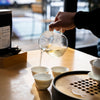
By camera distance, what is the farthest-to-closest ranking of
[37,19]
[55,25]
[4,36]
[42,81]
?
[37,19], [4,36], [55,25], [42,81]

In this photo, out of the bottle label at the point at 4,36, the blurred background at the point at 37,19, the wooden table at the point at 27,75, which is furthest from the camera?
the blurred background at the point at 37,19

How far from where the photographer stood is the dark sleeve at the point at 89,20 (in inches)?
56.0

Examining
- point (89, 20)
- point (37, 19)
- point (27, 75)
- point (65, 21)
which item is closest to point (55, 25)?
point (65, 21)

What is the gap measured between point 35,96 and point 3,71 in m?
0.45

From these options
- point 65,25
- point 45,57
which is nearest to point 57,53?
point 65,25

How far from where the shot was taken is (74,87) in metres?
1.09

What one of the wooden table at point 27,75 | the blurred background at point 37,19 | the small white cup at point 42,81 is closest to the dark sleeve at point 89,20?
the wooden table at point 27,75

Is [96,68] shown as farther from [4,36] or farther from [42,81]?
[4,36]

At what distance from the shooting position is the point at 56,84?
109cm

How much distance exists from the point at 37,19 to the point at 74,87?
171 inches

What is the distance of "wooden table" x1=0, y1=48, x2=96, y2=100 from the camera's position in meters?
1.16

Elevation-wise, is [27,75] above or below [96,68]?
below

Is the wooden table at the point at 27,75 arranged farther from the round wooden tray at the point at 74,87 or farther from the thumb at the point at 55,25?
the thumb at the point at 55,25

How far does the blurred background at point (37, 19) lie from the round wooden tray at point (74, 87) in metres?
2.56
